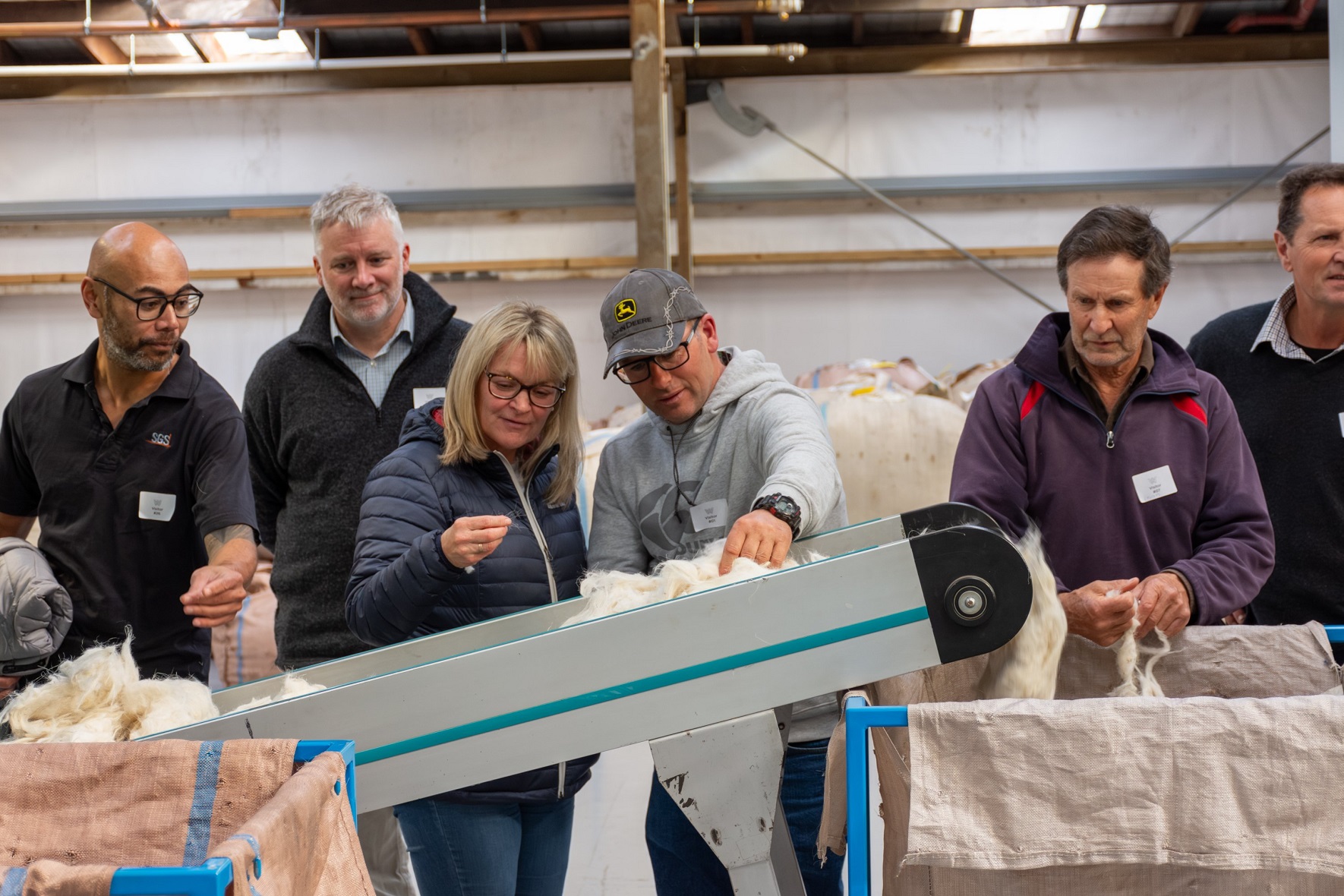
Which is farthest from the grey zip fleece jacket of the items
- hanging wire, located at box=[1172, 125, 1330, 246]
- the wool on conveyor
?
hanging wire, located at box=[1172, 125, 1330, 246]

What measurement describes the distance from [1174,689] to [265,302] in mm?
6197

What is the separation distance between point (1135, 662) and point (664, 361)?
30.5 inches

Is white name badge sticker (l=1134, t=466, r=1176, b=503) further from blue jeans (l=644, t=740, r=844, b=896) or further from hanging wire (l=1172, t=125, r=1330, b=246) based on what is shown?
hanging wire (l=1172, t=125, r=1330, b=246)

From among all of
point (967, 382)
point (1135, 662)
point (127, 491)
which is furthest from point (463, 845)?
point (967, 382)

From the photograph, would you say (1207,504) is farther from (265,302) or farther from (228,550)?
(265,302)

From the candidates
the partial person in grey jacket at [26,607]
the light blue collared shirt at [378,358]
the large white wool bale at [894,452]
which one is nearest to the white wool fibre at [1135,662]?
the light blue collared shirt at [378,358]

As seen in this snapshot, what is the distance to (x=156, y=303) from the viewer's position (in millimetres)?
1819

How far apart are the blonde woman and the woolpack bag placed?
0.42 m

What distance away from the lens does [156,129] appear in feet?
22.1

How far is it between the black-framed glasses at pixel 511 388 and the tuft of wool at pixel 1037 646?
0.75 m

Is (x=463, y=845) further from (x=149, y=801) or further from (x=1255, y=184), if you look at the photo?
(x=1255, y=184)

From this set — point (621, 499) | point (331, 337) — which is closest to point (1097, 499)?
point (621, 499)

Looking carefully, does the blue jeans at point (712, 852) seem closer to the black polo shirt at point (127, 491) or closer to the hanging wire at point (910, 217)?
the black polo shirt at point (127, 491)

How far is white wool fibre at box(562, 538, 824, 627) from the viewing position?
127 cm
